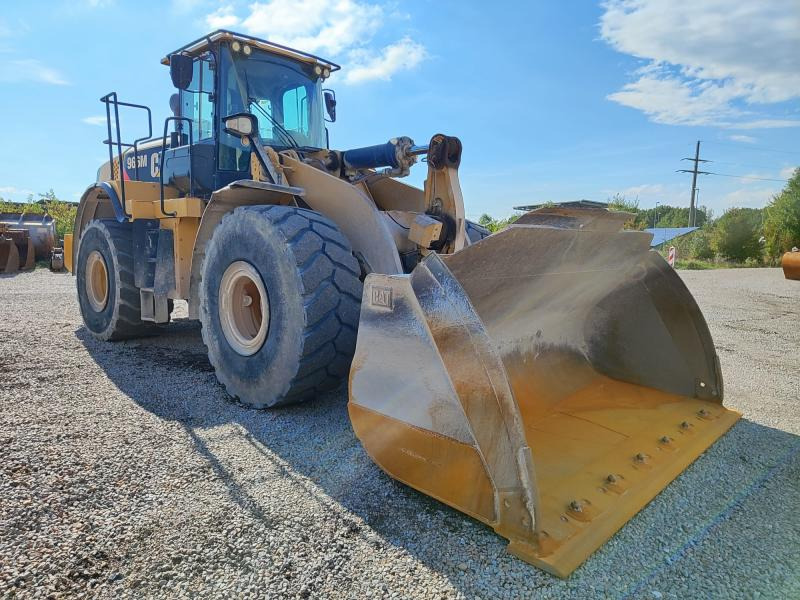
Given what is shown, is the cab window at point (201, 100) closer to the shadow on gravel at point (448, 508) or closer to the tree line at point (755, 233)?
the shadow on gravel at point (448, 508)

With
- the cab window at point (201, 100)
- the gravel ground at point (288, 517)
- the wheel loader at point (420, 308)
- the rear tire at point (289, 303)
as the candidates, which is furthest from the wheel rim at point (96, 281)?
the rear tire at point (289, 303)

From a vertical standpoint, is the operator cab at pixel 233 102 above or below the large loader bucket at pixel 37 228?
above

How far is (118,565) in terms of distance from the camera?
6.34 ft

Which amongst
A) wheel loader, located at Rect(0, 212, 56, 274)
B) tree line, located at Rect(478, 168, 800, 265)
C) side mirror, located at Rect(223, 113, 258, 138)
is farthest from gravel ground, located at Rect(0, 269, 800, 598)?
tree line, located at Rect(478, 168, 800, 265)

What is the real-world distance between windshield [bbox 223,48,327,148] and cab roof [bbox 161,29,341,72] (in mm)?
54

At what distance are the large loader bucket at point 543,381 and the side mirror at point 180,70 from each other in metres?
2.89

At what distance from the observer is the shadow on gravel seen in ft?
6.37

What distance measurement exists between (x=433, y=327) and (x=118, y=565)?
1.39 meters

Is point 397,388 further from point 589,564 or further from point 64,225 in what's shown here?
point 64,225

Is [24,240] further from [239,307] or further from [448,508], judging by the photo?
[448,508]

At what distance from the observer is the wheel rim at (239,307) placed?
362 centimetres

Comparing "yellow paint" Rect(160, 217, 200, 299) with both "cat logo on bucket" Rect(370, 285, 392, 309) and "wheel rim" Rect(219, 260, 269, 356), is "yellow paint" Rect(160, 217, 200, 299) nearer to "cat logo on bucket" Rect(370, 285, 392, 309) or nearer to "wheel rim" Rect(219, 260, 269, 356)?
"wheel rim" Rect(219, 260, 269, 356)

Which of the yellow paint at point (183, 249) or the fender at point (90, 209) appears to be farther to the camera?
the fender at point (90, 209)

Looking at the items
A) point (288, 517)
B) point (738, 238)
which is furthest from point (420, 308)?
point (738, 238)
